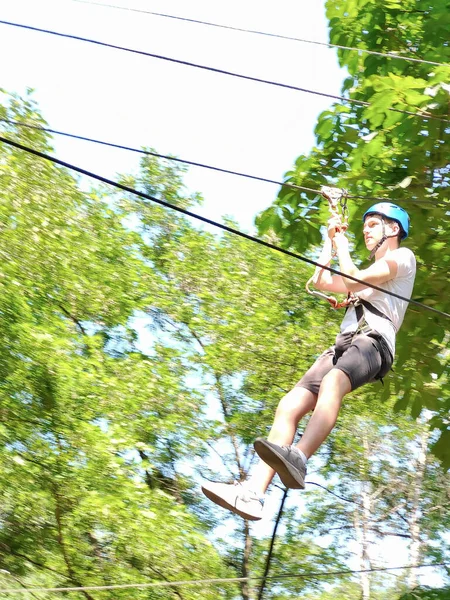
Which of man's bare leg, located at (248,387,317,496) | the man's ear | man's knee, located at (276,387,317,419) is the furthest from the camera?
the man's ear

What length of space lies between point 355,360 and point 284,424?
1.27 feet

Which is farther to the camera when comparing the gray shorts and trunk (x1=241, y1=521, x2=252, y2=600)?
trunk (x1=241, y1=521, x2=252, y2=600)

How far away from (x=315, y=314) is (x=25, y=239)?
3.77 meters

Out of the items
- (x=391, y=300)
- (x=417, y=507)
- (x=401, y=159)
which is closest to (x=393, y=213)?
(x=391, y=300)

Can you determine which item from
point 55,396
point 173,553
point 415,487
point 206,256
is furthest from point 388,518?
point 55,396

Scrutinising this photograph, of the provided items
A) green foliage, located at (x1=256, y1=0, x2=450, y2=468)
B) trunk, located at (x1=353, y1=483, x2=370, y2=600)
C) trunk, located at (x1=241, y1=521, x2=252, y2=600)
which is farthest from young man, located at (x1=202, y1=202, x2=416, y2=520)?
trunk, located at (x1=353, y1=483, x2=370, y2=600)

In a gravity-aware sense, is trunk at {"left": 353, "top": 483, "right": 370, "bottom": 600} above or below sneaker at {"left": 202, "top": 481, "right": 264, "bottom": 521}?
above

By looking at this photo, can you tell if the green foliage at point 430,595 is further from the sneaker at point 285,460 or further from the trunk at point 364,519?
the trunk at point 364,519

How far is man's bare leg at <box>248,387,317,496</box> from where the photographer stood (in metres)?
3.46

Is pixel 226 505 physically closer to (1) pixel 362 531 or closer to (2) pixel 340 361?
(2) pixel 340 361

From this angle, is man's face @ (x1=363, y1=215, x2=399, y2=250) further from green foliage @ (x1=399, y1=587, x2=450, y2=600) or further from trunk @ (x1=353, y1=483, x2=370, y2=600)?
trunk @ (x1=353, y1=483, x2=370, y2=600)

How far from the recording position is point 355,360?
11.9ft

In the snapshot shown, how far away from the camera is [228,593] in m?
11.2

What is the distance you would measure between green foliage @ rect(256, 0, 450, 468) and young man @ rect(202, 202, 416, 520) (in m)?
1.28
